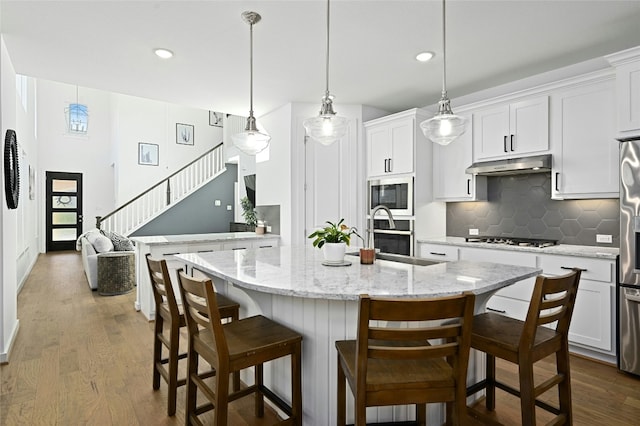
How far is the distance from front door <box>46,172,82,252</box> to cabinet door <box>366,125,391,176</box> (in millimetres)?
9097

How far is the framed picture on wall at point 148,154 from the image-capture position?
932cm

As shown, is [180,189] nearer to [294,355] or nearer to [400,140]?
[400,140]

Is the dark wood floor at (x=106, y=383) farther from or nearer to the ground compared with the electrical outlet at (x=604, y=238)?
nearer to the ground

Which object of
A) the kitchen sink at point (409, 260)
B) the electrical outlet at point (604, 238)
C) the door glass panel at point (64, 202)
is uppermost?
the door glass panel at point (64, 202)

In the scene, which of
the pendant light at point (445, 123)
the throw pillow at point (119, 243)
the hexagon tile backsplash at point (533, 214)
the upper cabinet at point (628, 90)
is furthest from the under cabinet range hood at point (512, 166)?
the throw pillow at point (119, 243)

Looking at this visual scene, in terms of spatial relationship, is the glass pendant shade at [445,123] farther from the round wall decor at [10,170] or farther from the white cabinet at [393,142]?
the round wall decor at [10,170]

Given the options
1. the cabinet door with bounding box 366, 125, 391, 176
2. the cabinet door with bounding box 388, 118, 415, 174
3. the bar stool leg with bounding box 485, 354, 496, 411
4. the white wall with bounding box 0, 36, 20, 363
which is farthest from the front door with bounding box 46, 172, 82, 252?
the bar stool leg with bounding box 485, 354, 496, 411

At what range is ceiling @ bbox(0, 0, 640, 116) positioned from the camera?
2521mm

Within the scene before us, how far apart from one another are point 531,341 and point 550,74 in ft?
10.6

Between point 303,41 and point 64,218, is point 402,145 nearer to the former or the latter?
point 303,41

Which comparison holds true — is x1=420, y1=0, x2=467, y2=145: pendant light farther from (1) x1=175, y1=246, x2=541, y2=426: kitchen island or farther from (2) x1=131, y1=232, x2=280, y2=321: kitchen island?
(2) x1=131, y1=232, x2=280, y2=321: kitchen island

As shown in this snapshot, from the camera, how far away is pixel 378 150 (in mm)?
4684

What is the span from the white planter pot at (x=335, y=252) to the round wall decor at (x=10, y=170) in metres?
2.87

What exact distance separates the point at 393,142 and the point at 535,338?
312 centimetres
